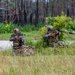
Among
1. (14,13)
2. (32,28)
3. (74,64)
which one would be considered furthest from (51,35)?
(14,13)

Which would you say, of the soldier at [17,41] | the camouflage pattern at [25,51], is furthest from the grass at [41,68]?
the soldier at [17,41]

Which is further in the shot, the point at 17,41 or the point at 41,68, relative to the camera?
the point at 17,41

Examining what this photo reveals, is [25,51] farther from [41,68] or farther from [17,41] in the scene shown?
[41,68]

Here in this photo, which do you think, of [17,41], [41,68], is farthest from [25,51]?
[41,68]

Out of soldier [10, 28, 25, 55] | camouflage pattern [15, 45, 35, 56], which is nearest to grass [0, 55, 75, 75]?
camouflage pattern [15, 45, 35, 56]

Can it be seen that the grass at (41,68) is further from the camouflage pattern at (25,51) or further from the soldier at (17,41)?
the soldier at (17,41)

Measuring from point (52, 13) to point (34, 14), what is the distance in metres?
1.67

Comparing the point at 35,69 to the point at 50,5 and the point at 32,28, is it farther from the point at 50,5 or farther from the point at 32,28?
the point at 50,5

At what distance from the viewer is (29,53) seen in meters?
9.16

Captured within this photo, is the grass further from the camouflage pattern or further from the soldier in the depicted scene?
the soldier

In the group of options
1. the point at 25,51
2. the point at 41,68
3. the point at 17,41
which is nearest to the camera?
the point at 41,68

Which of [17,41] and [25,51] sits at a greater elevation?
[17,41]

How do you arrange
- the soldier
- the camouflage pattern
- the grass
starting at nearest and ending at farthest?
the grass
the camouflage pattern
the soldier

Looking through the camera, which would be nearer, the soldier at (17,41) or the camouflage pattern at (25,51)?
the camouflage pattern at (25,51)
